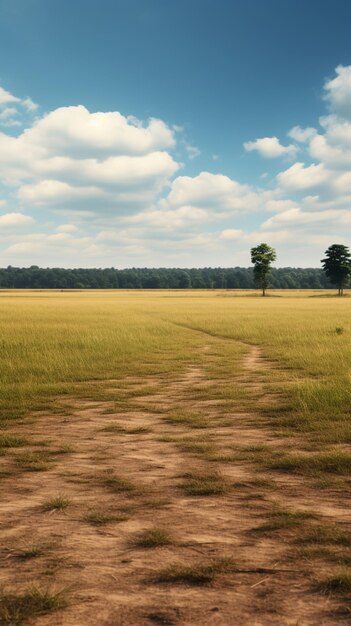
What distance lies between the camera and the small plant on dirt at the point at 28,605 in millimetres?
3529

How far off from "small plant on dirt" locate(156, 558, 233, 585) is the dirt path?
2 centimetres

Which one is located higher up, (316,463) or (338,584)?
(338,584)

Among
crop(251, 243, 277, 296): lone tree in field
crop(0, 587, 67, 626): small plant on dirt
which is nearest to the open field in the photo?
crop(0, 587, 67, 626): small plant on dirt

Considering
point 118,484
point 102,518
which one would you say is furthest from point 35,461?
point 102,518

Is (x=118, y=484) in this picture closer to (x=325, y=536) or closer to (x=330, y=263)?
(x=325, y=536)

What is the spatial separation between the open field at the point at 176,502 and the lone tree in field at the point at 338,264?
370 feet

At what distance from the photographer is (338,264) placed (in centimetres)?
12006

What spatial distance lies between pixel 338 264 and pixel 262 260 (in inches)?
744

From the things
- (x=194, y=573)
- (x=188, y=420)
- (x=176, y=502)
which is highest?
(x=194, y=573)

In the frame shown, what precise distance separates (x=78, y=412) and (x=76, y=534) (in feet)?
20.3

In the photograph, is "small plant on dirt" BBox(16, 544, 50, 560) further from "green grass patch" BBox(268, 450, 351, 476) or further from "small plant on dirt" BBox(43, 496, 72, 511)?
"green grass patch" BBox(268, 450, 351, 476)

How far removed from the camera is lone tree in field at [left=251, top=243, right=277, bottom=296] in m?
124

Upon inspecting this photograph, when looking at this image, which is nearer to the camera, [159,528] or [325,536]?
[325,536]

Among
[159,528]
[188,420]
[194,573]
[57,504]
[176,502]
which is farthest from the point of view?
[188,420]
